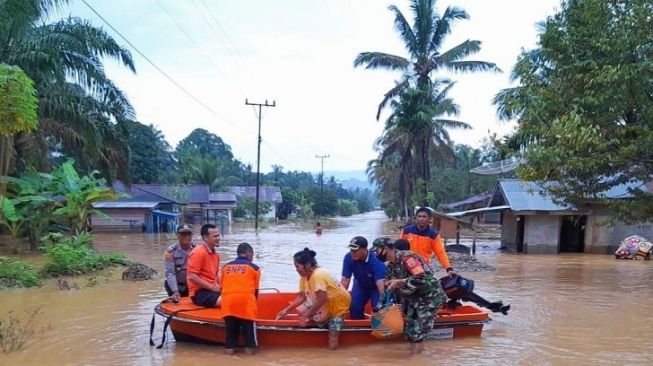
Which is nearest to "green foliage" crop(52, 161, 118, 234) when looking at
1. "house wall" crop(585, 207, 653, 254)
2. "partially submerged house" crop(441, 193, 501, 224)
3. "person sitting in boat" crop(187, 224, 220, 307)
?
Result: "person sitting in boat" crop(187, 224, 220, 307)

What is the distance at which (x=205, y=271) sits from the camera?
7371mm

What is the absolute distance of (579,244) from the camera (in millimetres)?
24578

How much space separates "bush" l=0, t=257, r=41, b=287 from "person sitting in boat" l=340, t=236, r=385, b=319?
8.22m

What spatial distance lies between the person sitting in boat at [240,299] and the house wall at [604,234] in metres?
20.0

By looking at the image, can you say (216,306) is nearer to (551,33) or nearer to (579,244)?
(551,33)

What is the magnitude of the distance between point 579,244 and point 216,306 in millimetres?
21073

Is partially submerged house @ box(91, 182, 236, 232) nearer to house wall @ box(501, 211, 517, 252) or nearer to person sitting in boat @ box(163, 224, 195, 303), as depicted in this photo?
house wall @ box(501, 211, 517, 252)

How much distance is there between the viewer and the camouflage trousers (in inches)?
266

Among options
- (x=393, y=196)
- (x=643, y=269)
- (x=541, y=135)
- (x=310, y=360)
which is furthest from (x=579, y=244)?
(x=393, y=196)

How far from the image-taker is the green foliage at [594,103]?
11344mm

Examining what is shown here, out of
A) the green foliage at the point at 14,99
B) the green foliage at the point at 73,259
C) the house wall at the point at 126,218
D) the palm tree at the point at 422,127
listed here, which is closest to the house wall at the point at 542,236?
the palm tree at the point at 422,127

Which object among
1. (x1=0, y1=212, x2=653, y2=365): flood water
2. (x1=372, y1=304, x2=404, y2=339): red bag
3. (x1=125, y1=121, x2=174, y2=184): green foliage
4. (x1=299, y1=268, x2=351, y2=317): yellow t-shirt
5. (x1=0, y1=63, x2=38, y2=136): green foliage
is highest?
(x1=125, y1=121, x2=174, y2=184): green foliage

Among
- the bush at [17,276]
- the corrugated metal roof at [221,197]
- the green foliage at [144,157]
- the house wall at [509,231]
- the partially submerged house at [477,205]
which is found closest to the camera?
the bush at [17,276]

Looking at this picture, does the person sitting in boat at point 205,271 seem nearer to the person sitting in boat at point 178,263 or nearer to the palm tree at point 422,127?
the person sitting in boat at point 178,263
